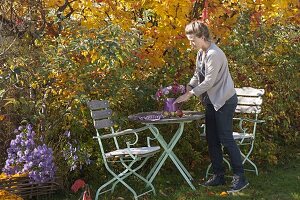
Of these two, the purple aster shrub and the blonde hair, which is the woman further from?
the purple aster shrub

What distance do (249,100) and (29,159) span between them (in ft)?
8.07

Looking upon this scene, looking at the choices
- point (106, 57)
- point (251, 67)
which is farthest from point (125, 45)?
point (251, 67)

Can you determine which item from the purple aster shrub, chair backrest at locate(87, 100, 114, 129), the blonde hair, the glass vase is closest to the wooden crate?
the purple aster shrub

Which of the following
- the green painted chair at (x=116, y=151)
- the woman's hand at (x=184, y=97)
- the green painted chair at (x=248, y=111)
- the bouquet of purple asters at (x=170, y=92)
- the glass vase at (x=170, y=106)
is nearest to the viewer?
the green painted chair at (x=116, y=151)

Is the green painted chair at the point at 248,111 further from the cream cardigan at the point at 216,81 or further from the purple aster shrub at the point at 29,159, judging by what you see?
the purple aster shrub at the point at 29,159

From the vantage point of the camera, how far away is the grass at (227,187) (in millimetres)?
5285

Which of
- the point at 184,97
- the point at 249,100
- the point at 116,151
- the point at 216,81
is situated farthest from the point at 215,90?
the point at 116,151

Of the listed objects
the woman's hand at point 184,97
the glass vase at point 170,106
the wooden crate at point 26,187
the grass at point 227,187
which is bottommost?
the grass at point 227,187

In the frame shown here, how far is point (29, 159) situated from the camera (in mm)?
5273

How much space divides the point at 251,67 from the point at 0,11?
9.98 feet

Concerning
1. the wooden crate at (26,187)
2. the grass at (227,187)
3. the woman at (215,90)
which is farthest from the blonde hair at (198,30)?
the wooden crate at (26,187)

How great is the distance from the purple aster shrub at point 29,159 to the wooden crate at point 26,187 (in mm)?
88

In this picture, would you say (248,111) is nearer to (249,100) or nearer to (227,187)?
(249,100)

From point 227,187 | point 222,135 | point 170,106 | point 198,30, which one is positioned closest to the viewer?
point 198,30
